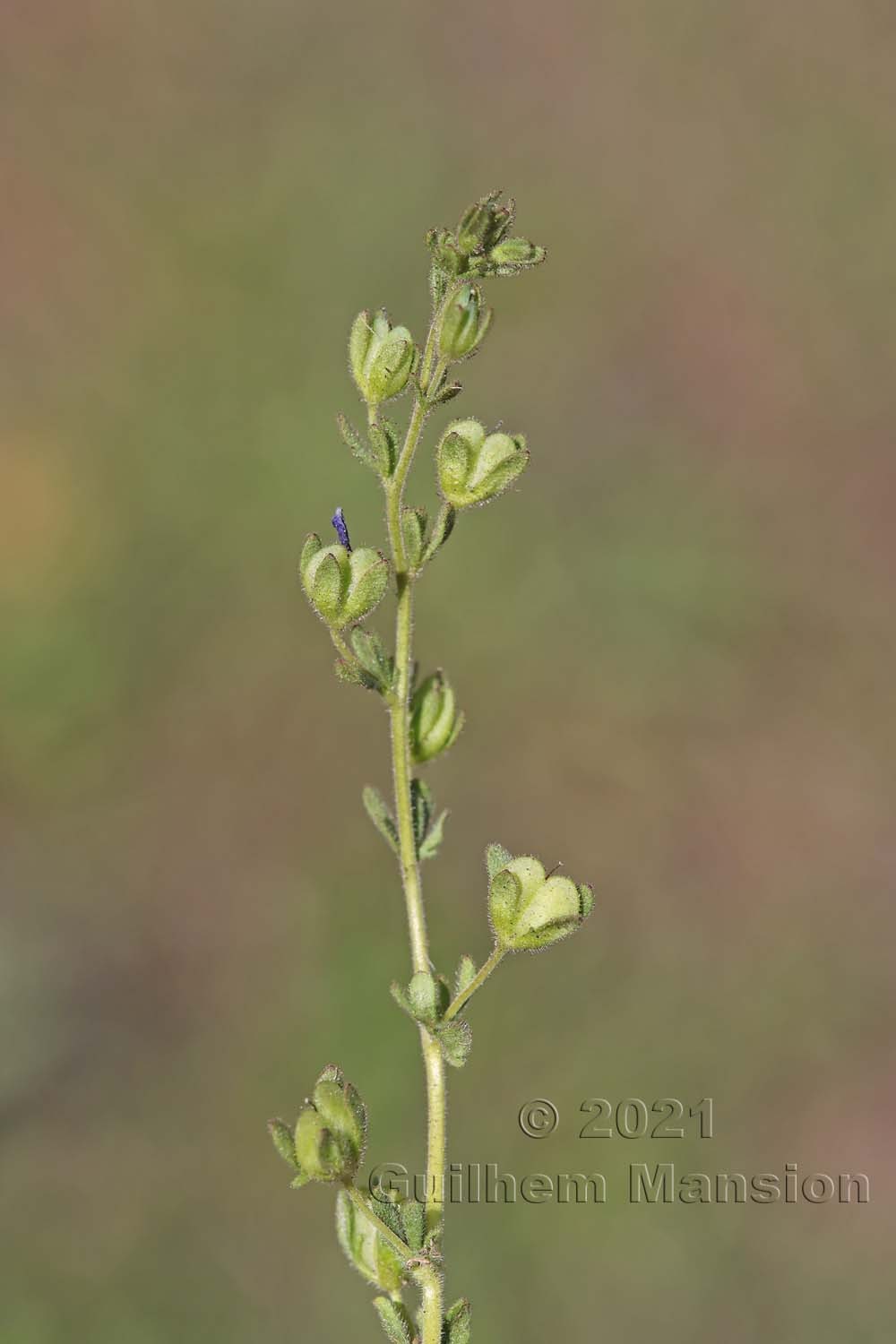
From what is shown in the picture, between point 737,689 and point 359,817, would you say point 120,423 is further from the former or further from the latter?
point 737,689

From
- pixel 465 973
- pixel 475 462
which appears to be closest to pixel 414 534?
pixel 475 462

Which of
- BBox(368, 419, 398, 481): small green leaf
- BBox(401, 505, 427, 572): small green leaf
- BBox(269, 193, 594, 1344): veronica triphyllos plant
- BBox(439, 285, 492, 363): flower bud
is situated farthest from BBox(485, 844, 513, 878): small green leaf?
BBox(439, 285, 492, 363): flower bud

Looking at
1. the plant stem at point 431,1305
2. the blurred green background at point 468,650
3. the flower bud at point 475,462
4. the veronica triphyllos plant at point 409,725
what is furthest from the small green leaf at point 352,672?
the blurred green background at point 468,650

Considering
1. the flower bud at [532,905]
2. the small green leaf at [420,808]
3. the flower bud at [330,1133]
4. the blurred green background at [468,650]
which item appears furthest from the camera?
the blurred green background at [468,650]

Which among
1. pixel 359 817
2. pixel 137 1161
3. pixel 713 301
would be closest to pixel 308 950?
pixel 359 817

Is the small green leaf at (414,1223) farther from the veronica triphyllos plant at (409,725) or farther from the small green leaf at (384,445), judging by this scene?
the small green leaf at (384,445)
